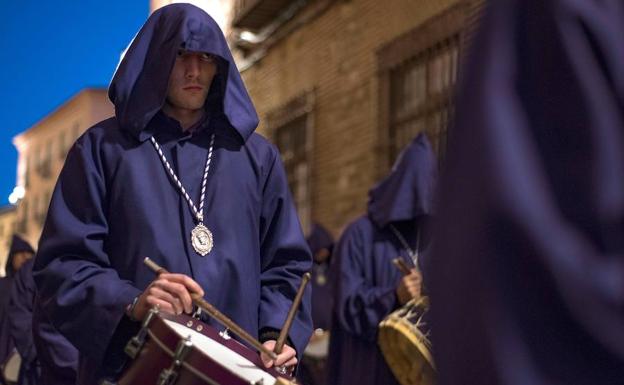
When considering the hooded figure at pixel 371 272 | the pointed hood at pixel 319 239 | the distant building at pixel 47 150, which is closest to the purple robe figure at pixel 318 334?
the pointed hood at pixel 319 239

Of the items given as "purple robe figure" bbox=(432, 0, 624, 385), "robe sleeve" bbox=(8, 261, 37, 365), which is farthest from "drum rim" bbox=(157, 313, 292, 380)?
"robe sleeve" bbox=(8, 261, 37, 365)

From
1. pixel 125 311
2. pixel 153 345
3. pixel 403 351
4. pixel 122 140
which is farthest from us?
pixel 403 351

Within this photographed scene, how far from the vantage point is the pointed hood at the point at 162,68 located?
2.85 m

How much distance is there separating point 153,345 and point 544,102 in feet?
5.58

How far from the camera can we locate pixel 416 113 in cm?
992

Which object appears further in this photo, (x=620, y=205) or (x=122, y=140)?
(x=122, y=140)

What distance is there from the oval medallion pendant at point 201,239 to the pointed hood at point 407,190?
→ 277 centimetres

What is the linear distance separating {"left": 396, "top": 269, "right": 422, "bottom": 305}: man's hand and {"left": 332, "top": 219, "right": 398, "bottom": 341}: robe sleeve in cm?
13

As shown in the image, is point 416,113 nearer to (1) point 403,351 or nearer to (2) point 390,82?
(2) point 390,82

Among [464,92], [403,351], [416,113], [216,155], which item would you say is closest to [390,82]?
[416,113]

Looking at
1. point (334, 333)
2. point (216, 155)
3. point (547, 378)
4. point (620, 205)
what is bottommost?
point (334, 333)

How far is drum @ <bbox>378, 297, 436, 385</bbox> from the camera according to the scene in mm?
4129

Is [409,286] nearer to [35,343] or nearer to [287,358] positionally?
[35,343]

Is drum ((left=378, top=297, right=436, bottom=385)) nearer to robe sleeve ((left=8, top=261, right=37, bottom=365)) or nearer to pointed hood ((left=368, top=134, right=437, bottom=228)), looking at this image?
pointed hood ((left=368, top=134, right=437, bottom=228))
